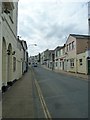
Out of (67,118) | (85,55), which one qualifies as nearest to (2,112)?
(67,118)

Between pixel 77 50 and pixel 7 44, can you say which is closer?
pixel 7 44

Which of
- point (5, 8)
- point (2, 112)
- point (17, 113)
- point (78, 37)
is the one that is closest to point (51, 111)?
point (17, 113)

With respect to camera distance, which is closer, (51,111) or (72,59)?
(51,111)

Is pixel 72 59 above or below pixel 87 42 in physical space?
below

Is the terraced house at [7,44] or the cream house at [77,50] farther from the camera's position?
the cream house at [77,50]

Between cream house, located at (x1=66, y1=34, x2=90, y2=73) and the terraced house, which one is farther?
cream house, located at (x1=66, y1=34, x2=90, y2=73)

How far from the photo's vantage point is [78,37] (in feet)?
145

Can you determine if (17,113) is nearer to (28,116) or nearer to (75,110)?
(28,116)

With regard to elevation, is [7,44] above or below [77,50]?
below

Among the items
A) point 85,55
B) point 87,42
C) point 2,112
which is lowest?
point 2,112

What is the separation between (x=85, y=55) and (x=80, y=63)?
3.95 m

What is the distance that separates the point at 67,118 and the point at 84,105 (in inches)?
88.6

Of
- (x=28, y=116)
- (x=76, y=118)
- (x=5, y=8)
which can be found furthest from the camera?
(x=5, y=8)

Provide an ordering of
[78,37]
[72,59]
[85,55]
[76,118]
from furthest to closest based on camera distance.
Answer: [72,59]
[78,37]
[85,55]
[76,118]
